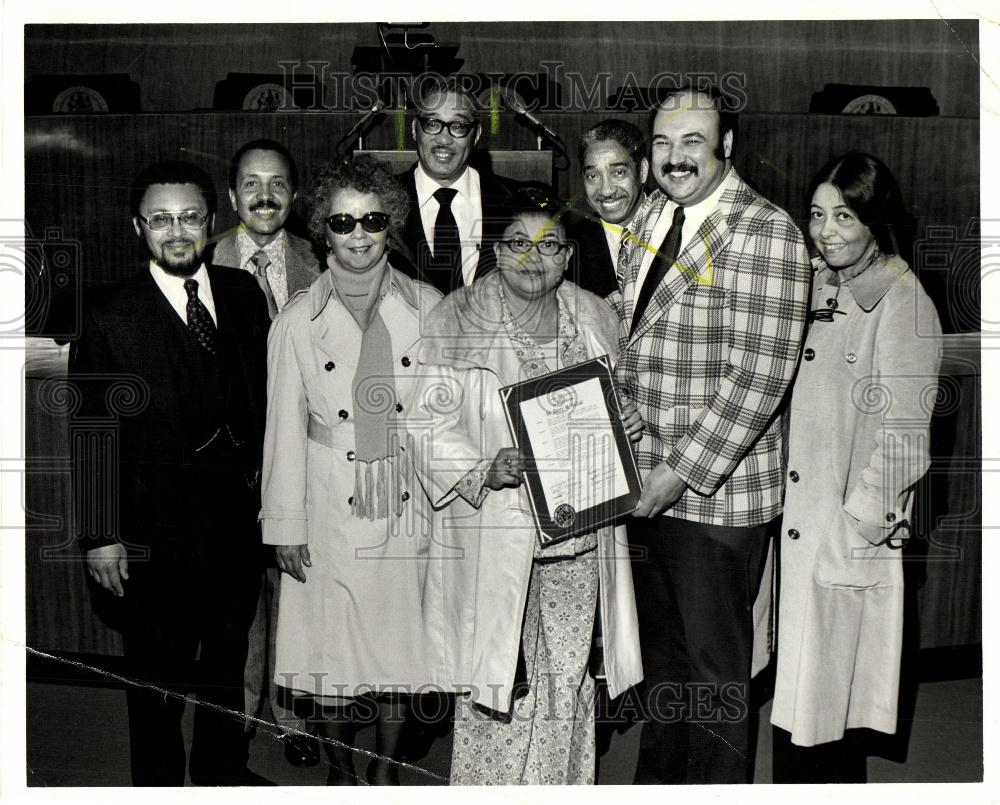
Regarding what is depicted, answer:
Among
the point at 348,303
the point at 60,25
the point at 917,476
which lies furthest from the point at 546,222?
the point at 60,25

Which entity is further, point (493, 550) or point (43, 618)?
point (43, 618)

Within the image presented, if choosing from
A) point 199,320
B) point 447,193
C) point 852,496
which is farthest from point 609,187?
point 199,320

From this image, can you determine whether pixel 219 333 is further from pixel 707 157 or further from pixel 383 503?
pixel 707 157

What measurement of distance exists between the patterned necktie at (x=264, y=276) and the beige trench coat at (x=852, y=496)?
1.45 meters

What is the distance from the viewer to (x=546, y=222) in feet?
9.14

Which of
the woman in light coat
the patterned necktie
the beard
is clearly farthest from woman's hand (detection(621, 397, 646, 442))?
the beard

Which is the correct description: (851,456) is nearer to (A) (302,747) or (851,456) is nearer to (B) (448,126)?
(B) (448,126)

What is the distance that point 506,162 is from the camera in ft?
9.34

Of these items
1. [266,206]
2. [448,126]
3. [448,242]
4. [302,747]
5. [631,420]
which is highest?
[448,126]

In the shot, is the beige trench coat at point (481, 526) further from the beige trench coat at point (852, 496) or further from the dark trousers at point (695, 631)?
the beige trench coat at point (852, 496)

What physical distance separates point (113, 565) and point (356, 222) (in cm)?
118

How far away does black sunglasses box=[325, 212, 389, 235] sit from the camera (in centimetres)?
281

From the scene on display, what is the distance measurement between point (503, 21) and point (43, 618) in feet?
6.99

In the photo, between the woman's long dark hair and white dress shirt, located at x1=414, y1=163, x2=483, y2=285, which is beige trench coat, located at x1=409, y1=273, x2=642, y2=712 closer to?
white dress shirt, located at x1=414, y1=163, x2=483, y2=285
